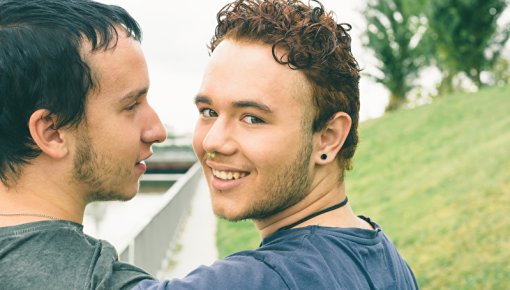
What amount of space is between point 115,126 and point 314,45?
81 cm

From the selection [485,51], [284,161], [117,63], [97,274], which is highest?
[117,63]

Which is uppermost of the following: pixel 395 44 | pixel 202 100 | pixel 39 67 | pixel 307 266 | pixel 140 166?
pixel 39 67

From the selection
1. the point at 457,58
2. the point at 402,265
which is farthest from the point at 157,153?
the point at 402,265

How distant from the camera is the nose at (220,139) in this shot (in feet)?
7.44

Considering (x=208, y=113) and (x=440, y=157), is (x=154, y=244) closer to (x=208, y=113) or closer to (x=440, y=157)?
(x=208, y=113)

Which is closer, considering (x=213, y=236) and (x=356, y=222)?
(x=356, y=222)

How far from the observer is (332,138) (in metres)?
2.40

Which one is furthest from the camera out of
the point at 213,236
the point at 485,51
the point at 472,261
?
the point at 485,51

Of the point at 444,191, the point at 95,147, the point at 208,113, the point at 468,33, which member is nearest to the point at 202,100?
the point at 208,113

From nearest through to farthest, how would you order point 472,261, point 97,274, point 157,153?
point 97,274, point 472,261, point 157,153

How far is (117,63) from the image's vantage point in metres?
2.27

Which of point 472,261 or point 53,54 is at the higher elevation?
point 53,54

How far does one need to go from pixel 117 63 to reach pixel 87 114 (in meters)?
0.22

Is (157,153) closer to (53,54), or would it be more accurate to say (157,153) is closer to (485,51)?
(485,51)
